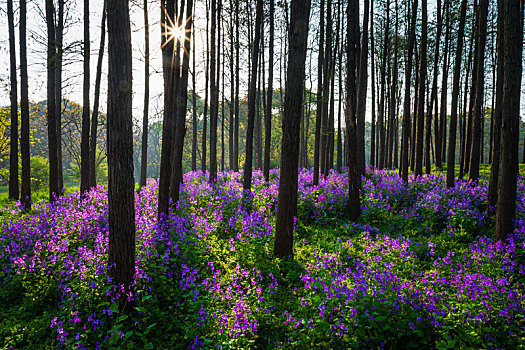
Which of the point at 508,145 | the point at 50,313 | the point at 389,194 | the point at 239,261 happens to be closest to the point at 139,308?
the point at 50,313

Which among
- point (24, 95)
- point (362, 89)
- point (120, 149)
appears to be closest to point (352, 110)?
point (362, 89)

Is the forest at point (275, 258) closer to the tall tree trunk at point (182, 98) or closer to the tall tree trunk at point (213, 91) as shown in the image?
the tall tree trunk at point (182, 98)

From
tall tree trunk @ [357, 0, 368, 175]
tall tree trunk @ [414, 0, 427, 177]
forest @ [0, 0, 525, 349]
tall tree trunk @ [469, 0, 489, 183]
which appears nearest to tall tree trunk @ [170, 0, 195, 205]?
forest @ [0, 0, 525, 349]

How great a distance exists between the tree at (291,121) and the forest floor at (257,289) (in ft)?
2.15

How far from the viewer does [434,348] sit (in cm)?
346

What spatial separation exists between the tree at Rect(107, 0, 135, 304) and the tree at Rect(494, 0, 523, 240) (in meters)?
7.51

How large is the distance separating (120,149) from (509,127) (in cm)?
787

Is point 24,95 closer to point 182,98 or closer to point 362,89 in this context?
point 182,98

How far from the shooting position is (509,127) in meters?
5.95

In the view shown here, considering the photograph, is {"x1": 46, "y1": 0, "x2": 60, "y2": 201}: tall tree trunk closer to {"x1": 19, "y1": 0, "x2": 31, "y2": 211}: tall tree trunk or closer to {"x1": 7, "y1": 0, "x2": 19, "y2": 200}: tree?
{"x1": 19, "y1": 0, "x2": 31, "y2": 211}: tall tree trunk

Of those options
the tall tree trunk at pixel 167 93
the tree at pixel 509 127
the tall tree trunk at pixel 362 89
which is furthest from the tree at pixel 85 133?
the tree at pixel 509 127

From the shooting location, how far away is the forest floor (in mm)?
3674

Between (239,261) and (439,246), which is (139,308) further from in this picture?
(439,246)

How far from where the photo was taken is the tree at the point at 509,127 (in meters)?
5.71
